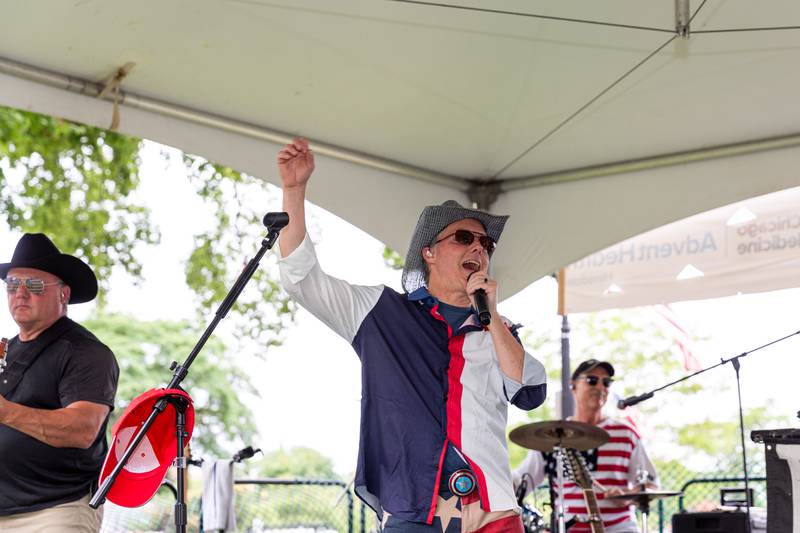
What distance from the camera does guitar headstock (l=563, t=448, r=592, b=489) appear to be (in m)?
5.78

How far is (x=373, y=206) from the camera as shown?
5.74 meters

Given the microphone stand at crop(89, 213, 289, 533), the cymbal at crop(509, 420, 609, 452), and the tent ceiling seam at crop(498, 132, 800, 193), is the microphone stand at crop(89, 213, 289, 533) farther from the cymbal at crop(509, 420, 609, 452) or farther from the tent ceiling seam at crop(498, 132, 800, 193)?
the tent ceiling seam at crop(498, 132, 800, 193)

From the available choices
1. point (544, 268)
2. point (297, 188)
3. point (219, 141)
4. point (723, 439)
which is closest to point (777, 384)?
point (723, 439)

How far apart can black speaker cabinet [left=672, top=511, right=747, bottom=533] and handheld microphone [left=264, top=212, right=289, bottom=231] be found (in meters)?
3.65

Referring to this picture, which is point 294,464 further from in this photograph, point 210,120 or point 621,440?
point 210,120

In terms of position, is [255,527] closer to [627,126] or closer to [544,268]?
[544,268]

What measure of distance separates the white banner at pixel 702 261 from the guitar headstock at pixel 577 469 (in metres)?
1.63

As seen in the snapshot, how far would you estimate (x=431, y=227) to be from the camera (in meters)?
3.59

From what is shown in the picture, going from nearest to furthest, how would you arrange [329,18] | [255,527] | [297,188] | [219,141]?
[297,188]
[329,18]
[219,141]
[255,527]

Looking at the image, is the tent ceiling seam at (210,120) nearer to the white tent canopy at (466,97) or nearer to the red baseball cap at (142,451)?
the white tent canopy at (466,97)

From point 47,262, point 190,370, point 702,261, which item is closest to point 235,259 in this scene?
point 190,370

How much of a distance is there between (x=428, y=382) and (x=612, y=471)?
3290 millimetres

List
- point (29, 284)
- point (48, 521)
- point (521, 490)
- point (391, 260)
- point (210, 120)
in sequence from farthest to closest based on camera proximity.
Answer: point (391, 260)
point (521, 490)
point (210, 120)
point (29, 284)
point (48, 521)

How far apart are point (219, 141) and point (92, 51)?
2.81 feet
